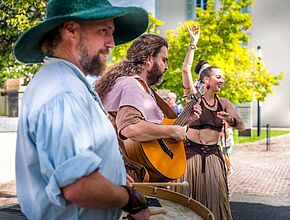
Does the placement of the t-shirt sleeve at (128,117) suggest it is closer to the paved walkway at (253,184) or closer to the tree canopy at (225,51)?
the paved walkway at (253,184)

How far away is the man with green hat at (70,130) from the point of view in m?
1.51

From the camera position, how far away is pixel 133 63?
3.24 metres

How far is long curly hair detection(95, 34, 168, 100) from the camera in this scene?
10.3 feet

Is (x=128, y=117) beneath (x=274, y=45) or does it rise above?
above

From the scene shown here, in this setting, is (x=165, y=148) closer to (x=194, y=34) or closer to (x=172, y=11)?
(x=194, y=34)

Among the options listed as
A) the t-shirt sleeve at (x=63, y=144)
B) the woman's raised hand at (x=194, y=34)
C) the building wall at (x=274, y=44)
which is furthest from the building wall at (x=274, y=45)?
the t-shirt sleeve at (x=63, y=144)

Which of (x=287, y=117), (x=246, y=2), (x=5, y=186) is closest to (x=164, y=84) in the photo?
(x=246, y=2)

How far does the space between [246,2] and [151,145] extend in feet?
49.8

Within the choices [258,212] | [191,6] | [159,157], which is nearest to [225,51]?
[258,212]

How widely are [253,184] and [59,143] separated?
27.2 ft

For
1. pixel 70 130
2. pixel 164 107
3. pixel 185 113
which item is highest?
pixel 70 130

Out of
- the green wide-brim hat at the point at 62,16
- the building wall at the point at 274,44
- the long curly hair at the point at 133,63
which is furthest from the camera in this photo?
the building wall at the point at 274,44

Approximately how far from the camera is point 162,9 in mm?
30938

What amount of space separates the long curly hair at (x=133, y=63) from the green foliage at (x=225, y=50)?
42.4 ft
